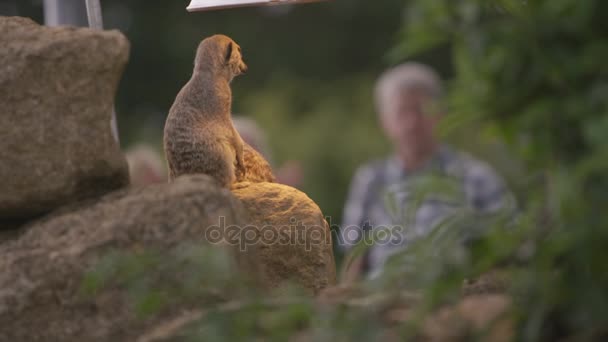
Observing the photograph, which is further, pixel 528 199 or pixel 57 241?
pixel 57 241

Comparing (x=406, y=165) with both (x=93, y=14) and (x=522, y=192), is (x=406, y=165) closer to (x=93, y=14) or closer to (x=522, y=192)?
(x=93, y=14)

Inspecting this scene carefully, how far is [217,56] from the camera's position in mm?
2217

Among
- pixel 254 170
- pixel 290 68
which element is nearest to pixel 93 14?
pixel 254 170

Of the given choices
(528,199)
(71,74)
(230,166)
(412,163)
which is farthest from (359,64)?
(528,199)

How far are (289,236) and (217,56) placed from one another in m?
0.53

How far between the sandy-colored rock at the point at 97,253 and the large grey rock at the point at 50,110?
0.10 meters

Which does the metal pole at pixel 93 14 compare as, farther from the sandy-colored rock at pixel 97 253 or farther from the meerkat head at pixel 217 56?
the sandy-colored rock at pixel 97 253

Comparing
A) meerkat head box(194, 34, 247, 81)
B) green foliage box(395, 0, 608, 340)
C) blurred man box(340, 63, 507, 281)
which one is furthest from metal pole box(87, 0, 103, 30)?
blurred man box(340, 63, 507, 281)

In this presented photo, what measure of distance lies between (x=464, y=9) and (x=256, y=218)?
1.03 meters

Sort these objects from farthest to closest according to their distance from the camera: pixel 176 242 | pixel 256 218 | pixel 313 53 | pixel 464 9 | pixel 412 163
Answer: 1. pixel 313 53
2. pixel 412 163
3. pixel 256 218
4. pixel 176 242
5. pixel 464 9

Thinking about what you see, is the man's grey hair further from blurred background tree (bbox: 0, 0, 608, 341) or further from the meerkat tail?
blurred background tree (bbox: 0, 0, 608, 341)

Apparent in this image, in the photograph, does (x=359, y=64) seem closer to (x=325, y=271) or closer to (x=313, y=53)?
(x=313, y=53)

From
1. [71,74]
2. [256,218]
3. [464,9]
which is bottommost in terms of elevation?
[256,218]

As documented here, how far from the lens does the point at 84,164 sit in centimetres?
177
